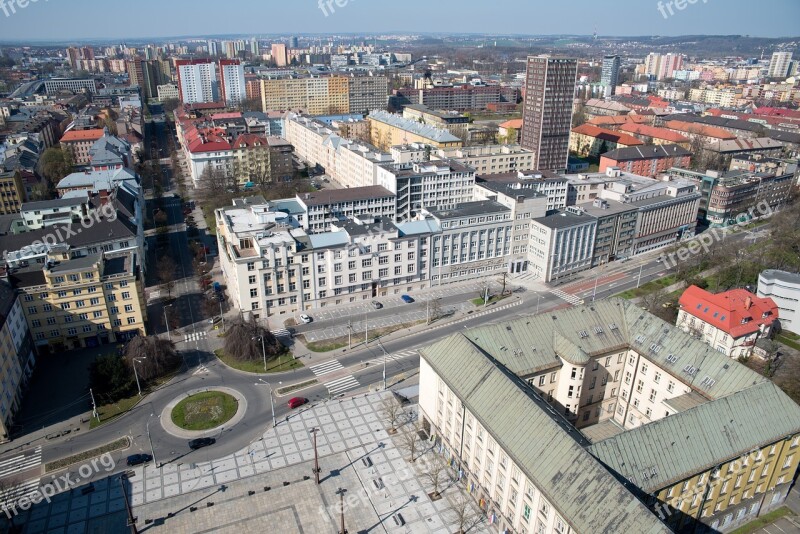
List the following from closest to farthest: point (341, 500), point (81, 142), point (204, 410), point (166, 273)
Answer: point (341, 500), point (204, 410), point (166, 273), point (81, 142)

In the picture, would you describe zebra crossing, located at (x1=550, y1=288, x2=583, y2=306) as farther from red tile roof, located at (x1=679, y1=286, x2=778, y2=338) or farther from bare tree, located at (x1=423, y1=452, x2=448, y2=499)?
bare tree, located at (x1=423, y1=452, x2=448, y2=499)

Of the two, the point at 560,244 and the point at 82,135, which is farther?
the point at 82,135

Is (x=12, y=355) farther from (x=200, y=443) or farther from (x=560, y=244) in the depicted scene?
(x=560, y=244)

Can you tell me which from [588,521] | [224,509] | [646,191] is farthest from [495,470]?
[646,191]

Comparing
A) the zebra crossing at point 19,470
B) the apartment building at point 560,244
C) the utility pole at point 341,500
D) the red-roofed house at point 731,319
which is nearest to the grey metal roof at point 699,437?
the utility pole at point 341,500

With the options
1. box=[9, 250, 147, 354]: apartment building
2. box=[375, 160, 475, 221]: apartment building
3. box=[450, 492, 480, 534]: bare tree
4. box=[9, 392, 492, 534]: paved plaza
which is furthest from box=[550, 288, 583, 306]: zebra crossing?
box=[9, 250, 147, 354]: apartment building

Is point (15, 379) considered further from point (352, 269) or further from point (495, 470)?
point (495, 470)

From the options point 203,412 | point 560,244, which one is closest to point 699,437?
point 203,412
